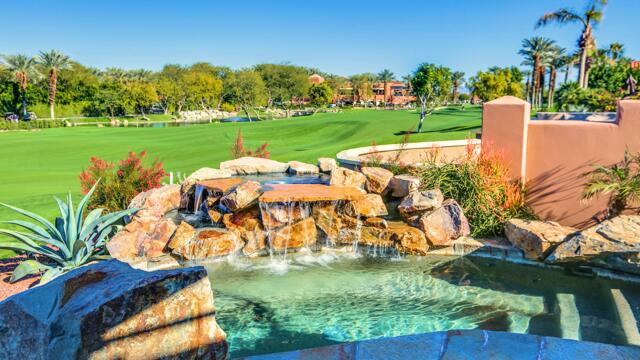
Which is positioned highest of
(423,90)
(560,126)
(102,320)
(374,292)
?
(423,90)

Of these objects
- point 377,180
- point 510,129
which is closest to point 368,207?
point 377,180

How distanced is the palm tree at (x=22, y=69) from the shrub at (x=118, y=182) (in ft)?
197

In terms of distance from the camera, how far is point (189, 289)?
321 cm

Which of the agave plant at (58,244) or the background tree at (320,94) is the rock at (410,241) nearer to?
the agave plant at (58,244)

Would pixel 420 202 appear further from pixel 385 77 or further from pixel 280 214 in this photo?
pixel 385 77

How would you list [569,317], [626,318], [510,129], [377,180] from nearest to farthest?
1. [626,318]
2. [569,317]
3. [510,129]
4. [377,180]

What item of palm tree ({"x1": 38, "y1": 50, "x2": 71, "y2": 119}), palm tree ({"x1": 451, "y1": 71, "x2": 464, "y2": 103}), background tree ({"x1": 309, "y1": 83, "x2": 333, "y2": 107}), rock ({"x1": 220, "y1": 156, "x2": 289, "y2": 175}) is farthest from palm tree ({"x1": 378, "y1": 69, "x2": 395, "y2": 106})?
rock ({"x1": 220, "y1": 156, "x2": 289, "y2": 175})

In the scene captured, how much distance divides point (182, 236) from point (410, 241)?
12.9 ft

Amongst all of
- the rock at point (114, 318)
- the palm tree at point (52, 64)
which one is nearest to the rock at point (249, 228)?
the rock at point (114, 318)

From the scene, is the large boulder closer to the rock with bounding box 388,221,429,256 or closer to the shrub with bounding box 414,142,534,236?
the shrub with bounding box 414,142,534,236

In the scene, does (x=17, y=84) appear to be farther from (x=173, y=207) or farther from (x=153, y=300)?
(x=153, y=300)

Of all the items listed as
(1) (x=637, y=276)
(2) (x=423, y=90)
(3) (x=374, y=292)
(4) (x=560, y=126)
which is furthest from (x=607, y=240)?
(2) (x=423, y=90)

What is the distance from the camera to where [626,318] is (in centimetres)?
529

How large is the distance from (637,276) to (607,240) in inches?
25.7
